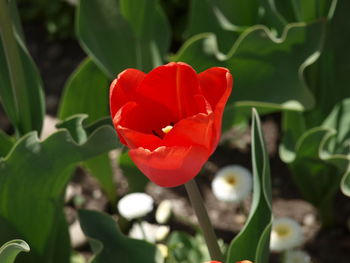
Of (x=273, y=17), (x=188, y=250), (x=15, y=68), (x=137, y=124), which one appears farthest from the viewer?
(x=273, y=17)

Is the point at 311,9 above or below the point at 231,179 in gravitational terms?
above

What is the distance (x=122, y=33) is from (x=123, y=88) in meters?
0.86

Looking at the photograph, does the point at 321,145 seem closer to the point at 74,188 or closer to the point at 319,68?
the point at 319,68

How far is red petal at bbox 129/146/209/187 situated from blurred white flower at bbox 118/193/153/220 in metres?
0.68

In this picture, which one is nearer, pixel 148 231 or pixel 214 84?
pixel 214 84

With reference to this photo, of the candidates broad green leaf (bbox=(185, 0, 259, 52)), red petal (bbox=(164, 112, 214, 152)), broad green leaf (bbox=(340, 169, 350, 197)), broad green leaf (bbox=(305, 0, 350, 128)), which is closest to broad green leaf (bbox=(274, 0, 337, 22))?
broad green leaf (bbox=(305, 0, 350, 128))

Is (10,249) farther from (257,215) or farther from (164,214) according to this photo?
(164,214)

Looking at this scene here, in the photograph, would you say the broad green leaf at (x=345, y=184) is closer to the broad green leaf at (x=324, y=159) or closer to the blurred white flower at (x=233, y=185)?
the broad green leaf at (x=324, y=159)

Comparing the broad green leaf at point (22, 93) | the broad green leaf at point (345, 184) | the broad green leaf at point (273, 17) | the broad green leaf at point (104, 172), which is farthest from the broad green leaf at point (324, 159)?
the broad green leaf at point (22, 93)

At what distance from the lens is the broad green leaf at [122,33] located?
184 cm

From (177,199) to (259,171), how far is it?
1053 mm

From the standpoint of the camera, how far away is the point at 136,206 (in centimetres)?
168

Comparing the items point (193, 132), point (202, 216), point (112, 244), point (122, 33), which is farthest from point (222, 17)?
point (193, 132)

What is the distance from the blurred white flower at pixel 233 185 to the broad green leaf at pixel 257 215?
1.59ft
